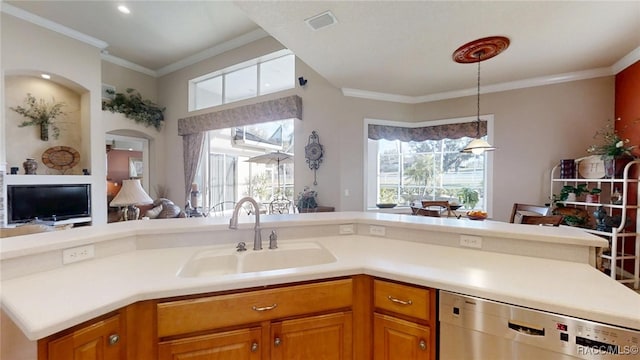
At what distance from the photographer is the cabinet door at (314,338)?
4.11 feet

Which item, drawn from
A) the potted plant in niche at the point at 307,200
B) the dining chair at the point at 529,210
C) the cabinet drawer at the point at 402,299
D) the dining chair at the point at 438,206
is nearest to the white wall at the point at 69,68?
the potted plant in niche at the point at 307,200

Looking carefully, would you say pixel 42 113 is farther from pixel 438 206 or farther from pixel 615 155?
pixel 615 155

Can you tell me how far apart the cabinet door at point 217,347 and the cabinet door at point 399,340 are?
1.93 ft

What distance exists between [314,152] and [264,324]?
12.1 ft

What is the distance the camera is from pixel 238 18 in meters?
4.71

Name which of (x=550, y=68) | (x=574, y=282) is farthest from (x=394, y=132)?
(x=574, y=282)

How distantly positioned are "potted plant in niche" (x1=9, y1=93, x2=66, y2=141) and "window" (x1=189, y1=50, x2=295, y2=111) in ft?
7.78

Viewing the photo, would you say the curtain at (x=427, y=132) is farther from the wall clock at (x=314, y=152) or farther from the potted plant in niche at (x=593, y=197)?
the potted plant in niche at (x=593, y=197)

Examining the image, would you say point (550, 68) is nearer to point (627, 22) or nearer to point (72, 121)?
point (627, 22)

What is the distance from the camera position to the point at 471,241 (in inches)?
66.4

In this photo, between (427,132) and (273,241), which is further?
(427,132)

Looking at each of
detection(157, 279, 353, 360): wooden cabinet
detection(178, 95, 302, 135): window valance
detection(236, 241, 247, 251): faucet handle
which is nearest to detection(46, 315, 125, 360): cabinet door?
detection(157, 279, 353, 360): wooden cabinet

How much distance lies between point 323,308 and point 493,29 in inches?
117

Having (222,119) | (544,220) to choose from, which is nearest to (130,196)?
(222,119)
